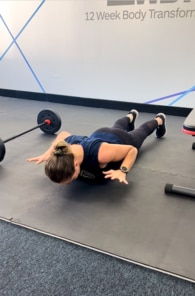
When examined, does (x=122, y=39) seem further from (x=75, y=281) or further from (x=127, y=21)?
(x=75, y=281)

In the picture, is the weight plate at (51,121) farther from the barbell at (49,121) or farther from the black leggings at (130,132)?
the black leggings at (130,132)

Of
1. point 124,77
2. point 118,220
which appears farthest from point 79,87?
point 118,220

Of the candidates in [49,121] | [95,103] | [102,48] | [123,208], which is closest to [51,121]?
[49,121]

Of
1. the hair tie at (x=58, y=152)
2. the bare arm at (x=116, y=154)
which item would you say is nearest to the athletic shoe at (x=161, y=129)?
the bare arm at (x=116, y=154)

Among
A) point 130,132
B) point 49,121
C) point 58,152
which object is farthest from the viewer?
point 49,121

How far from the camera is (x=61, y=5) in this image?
459cm

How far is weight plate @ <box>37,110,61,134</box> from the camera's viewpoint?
3535 millimetres

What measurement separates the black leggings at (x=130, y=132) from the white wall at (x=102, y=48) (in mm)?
1364

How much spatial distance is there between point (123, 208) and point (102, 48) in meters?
3.09

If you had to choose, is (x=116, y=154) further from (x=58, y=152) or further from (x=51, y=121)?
(x=51, y=121)

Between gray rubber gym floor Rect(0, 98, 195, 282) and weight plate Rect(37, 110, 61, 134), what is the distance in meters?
0.32

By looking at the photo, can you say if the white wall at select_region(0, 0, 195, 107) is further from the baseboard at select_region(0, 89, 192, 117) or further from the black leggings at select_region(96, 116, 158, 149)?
the black leggings at select_region(96, 116, 158, 149)

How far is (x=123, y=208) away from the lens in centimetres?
213

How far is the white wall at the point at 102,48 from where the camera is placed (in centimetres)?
407
